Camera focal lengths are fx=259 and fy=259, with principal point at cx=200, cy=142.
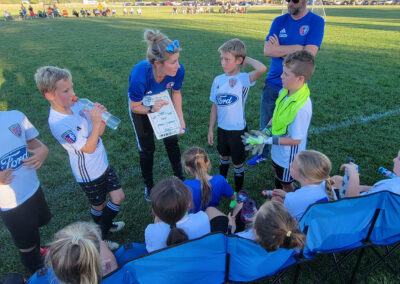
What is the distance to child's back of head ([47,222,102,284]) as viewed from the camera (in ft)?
4.18

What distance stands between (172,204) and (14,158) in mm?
1257

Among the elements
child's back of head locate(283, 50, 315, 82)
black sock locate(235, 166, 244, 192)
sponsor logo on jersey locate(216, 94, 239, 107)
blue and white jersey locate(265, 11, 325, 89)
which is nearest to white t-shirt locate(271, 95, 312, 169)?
child's back of head locate(283, 50, 315, 82)

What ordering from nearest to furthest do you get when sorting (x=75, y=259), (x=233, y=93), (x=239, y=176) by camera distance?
(x=75, y=259) < (x=233, y=93) < (x=239, y=176)

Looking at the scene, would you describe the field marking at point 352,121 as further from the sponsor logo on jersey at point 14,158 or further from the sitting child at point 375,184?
the sponsor logo on jersey at point 14,158

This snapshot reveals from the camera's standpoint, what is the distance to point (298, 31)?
3133 mm

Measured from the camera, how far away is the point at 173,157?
134 inches

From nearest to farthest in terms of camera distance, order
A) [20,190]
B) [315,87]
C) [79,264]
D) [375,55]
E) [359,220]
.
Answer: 1. [79,264]
2. [359,220]
3. [20,190]
4. [315,87]
5. [375,55]

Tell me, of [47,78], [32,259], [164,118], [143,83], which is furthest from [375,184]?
[32,259]

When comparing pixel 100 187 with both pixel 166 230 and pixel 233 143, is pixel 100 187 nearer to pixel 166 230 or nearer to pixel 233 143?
pixel 166 230

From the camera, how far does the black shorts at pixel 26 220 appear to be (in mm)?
1997

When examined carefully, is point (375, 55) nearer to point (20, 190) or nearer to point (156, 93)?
point (156, 93)

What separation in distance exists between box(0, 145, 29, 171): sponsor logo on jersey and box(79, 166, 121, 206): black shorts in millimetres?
534

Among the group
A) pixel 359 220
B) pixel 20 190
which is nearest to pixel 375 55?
pixel 359 220

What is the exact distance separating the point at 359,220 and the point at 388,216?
0.21 m
